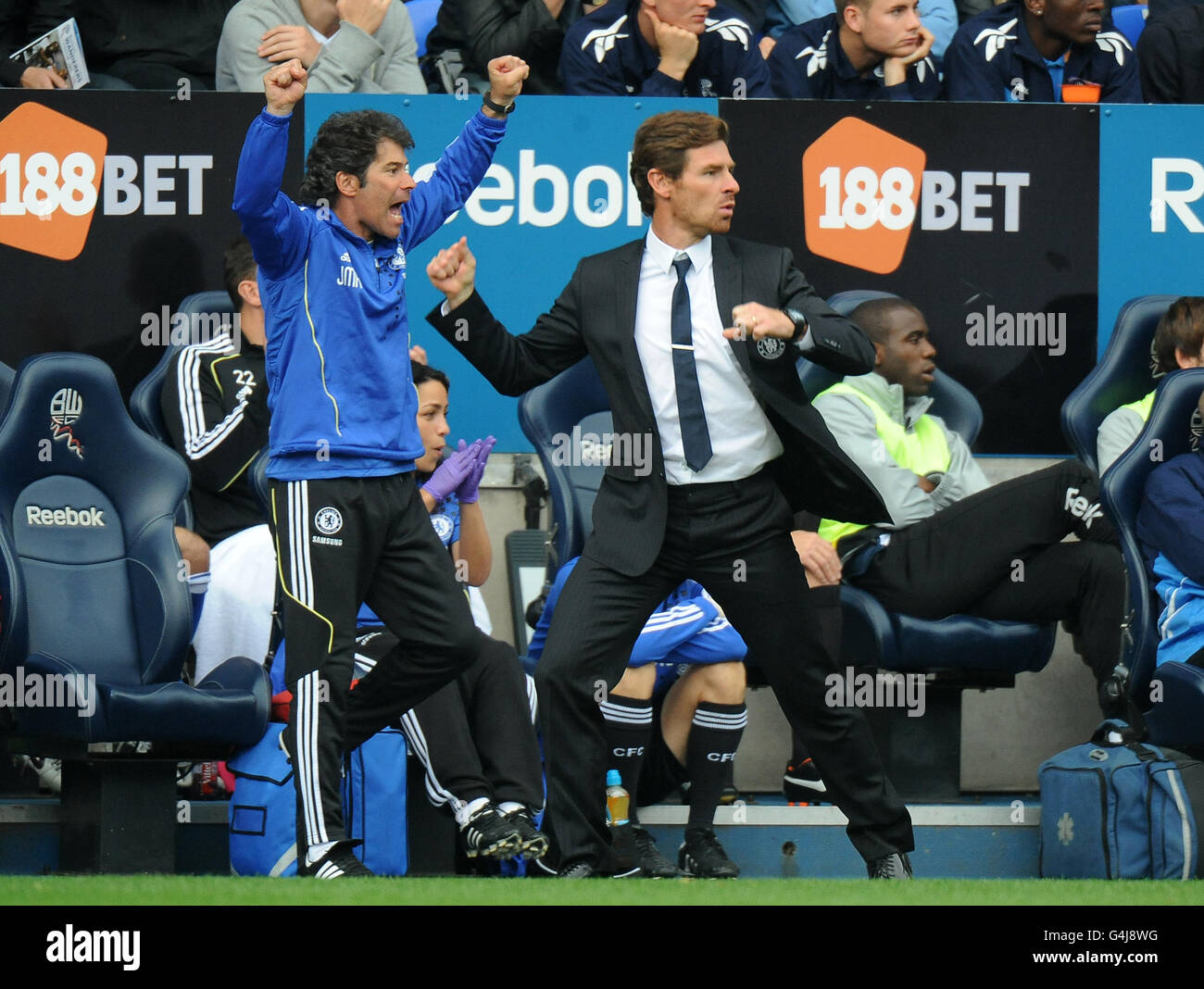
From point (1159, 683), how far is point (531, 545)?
2334 millimetres

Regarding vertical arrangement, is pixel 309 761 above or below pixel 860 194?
below

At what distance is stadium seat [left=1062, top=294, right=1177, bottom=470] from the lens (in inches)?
261

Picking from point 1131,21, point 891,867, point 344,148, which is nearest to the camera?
point 891,867

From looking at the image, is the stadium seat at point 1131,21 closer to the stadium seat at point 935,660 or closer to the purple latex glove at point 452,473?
the stadium seat at point 935,660

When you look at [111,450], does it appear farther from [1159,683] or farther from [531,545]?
[1159,683]

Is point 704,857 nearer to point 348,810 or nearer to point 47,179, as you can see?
point 348,810

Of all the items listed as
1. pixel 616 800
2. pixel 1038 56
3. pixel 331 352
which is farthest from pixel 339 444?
pixel 1038 56

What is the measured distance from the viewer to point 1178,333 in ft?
→ 21.1

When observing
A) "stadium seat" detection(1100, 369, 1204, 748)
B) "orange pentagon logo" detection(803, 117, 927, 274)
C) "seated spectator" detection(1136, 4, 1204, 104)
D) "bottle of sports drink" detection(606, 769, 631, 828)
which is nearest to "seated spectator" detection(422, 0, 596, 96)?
A: "orange pentagon logo" detection(803, 117, 927, 274)

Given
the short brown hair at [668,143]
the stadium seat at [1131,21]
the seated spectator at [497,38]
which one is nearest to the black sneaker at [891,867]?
the short brown hair at [668,143]

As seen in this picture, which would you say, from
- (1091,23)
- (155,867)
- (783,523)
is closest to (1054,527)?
(783,523)

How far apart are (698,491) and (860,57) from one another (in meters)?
2.92

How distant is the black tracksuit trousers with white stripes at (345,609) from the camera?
480cm

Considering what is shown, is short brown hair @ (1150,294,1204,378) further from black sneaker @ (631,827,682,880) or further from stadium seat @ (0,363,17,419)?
stadium seat @ (0,363,17,419)
